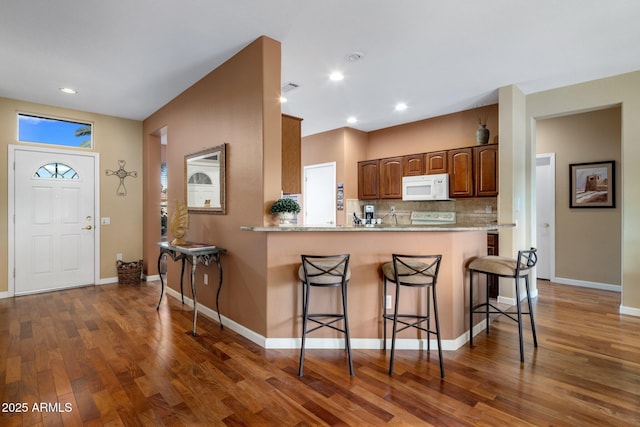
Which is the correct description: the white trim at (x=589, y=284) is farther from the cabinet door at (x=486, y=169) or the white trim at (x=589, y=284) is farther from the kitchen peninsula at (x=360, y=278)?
the kitchen peninsula at (x=360, y=278)

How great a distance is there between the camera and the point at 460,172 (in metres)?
4.75

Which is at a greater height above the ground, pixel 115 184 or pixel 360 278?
pixel 115 184

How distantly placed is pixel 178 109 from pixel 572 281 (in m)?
6.45

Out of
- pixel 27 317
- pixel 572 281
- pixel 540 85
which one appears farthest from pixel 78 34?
pixel 572 281

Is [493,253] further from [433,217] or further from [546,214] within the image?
[546,214]

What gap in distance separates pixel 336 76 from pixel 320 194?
296 centimetres

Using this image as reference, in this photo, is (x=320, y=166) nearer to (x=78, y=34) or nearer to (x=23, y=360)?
(x=78, y=34)

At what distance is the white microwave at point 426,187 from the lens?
4871 millimetres

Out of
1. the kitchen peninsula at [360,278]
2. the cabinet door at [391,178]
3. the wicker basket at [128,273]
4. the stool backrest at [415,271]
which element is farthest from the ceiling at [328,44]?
the wicker basket at [128,273]

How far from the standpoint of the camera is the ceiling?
2.47m

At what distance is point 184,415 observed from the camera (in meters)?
1.91

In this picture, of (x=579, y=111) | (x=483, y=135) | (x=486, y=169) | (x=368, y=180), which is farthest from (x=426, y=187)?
(x=579, y=111)

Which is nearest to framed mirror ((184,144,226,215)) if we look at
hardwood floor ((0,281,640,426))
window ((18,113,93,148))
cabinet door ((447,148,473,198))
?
hardwood floor ((0,281,640,426))

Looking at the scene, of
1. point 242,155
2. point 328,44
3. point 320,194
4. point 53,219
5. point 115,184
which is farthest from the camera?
point 320,194
